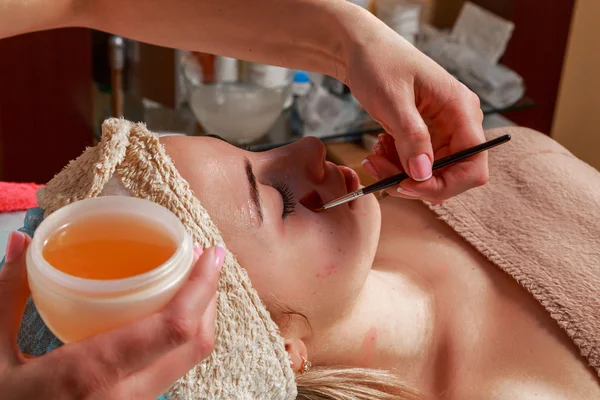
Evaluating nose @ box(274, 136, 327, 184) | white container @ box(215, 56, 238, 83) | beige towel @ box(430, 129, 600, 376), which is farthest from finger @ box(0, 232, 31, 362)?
white container @ box(215, 56, 238, 83)

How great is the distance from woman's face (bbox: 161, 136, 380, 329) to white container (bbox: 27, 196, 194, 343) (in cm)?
31

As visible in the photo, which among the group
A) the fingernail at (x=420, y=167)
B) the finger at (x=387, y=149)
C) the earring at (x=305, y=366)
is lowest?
the earring at (x=305, y=366)

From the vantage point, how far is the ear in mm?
1021

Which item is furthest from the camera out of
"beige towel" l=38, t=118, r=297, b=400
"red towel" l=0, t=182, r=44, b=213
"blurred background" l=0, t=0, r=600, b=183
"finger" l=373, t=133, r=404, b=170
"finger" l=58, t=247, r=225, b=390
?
"blurred background" l=0, t=0, r=600, b=183

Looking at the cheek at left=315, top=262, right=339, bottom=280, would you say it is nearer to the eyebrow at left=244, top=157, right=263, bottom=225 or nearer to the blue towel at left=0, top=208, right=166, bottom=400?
the eyebrow at left=244, top=157, right=263, bottom=225

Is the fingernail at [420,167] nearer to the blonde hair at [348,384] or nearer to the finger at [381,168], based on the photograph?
the finger at [381,168]

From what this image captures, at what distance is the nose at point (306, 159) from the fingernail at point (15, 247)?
0.45 m

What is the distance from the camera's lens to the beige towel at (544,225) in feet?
3.80

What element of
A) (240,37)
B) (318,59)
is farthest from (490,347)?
(240,37)

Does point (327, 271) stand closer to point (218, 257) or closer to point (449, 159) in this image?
point (449, 159)

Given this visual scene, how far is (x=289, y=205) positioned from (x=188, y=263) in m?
0.39

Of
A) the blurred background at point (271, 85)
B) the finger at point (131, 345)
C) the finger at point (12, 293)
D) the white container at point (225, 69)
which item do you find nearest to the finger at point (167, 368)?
the finger at point (131, 345)

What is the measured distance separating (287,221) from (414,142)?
0.22 meters

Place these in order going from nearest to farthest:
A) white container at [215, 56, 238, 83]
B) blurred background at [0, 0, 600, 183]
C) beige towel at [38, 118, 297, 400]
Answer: beige towel at [38, 118, 297, 400] → blurred background at [0, 0, 600, 183] → white container at [215, 56, 238, 83]
